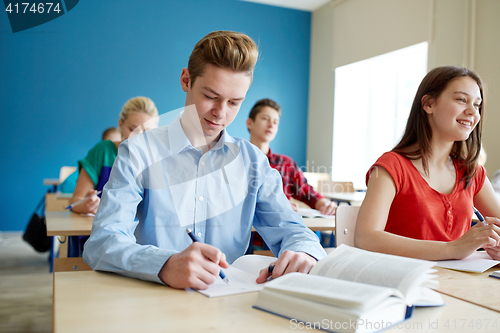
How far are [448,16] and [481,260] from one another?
341 centimetres

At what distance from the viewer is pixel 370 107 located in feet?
17.5

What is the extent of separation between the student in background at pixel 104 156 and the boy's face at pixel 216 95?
123cm

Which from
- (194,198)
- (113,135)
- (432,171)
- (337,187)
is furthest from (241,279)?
(113,135)

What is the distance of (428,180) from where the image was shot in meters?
1.40

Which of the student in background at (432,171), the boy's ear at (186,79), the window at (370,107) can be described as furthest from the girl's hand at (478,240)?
the window at (370,107)

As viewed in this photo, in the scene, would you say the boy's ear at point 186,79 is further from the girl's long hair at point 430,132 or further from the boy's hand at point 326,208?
the boy's hand at point 326,208

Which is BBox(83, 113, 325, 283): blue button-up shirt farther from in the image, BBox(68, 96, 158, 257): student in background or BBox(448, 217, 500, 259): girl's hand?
BBox(68, 96, 158, 257): student in background

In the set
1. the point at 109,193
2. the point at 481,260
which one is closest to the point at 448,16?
the point at 481,260

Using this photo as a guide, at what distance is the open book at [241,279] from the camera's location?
752 millimetres

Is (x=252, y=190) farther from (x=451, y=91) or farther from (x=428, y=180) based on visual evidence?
(x=451, y=91)

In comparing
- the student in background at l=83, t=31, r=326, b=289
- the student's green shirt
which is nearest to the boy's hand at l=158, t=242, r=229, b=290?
the student in background at l=83, t=31, r=326, b=289

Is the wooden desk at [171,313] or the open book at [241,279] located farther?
the open book at [241,279]

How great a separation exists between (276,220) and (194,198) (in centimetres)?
24

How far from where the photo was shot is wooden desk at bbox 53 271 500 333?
0.59m
